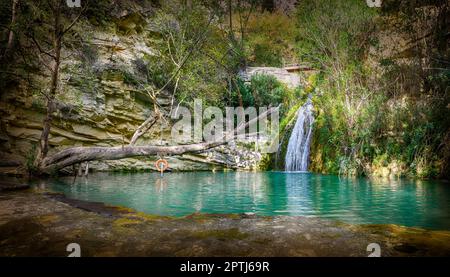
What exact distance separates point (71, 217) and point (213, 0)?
1666 centimetres

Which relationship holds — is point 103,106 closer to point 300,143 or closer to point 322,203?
point 300,143

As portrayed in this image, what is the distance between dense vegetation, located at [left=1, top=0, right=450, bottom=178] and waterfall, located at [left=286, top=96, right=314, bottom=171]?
0.54m

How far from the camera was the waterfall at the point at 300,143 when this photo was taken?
55.4ft

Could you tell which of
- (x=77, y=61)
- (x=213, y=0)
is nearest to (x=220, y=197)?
(x=77, y=61)

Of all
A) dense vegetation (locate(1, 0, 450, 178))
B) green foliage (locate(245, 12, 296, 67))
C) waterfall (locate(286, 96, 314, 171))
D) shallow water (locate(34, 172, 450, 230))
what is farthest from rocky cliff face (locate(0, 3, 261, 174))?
green foliage (locate(245, 12, 296, 67))

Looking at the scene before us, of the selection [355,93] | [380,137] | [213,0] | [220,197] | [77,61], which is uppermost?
[213,0]

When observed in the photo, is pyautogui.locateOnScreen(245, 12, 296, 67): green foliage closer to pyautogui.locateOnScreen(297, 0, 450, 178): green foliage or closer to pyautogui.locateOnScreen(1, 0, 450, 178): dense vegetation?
pyautogui.locateOnScreen(1, 0, 450, 178): dense vegetation

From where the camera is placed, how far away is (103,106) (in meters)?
15.4

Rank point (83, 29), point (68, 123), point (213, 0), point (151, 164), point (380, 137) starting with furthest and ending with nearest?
point (213, 0), point (151, 164), point (68, 123), point (83, 29), point (380, 137)

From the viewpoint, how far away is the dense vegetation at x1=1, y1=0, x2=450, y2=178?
11.5 metres

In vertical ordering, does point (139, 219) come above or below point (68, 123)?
below

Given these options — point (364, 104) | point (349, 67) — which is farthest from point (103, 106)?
point (364, 104)
